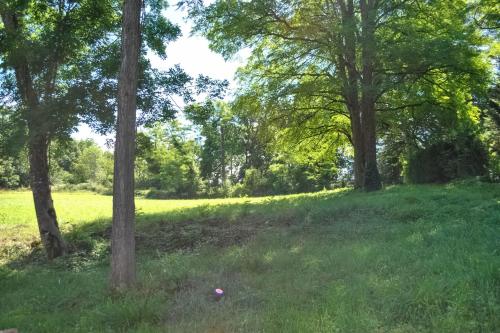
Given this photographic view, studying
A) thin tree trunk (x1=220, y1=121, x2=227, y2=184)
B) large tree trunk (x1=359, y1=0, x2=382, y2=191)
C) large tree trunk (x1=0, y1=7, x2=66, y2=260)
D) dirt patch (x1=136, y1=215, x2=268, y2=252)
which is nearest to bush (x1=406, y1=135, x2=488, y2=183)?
large tree trunk (x1=359, y1=0, x2=382, y2=191)

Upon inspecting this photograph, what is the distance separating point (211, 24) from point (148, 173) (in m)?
50.8

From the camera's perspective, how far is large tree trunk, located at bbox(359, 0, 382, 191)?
589 inches

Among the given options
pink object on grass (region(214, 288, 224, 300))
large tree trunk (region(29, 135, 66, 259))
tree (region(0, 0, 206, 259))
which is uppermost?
tree (region(0, 0, 206, 259))

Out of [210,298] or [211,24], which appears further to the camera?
[211,24]

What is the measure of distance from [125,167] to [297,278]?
10.9ft

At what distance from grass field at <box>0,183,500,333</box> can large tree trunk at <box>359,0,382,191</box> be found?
574 centimetres

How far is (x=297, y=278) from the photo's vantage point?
6465 millimetres

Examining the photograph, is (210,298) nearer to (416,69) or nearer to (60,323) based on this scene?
(60,323)

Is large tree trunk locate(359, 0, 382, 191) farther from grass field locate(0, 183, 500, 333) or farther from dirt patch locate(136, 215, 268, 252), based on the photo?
dirt patch locate(136, 215, 268, 252)

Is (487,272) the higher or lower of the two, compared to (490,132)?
lower

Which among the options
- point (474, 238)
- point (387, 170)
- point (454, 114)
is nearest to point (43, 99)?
point (474, 238)

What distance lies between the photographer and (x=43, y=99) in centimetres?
1084

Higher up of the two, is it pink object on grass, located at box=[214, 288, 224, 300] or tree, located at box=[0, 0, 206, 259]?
tree, located at box=[0, 0, 206, 259]

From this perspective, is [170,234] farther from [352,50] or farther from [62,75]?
[352,50]
